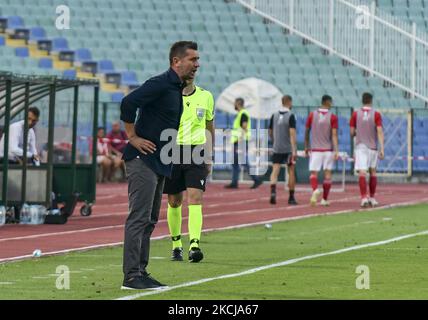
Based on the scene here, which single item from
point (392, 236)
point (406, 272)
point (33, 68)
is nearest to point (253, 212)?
point (392, 236)

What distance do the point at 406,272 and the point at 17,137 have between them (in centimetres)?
1084

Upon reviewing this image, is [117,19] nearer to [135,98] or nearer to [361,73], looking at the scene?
[361,73]

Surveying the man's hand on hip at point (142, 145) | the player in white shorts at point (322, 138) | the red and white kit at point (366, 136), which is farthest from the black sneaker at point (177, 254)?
the player in white shorts at point (322, 138)

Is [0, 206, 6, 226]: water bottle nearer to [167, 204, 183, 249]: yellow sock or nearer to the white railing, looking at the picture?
[167, 204, 183, 249]: yellow sock

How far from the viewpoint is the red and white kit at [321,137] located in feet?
100

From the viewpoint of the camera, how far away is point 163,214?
26.3 metres

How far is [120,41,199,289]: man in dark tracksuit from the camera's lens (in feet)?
43.7

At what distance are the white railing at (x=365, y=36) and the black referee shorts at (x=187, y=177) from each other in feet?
78.6

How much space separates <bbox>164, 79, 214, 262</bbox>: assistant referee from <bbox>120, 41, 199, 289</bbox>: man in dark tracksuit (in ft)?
Result: 11.3

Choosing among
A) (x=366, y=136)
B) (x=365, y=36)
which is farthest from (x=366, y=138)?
(x=365, y=36)

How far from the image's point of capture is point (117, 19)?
151 feet

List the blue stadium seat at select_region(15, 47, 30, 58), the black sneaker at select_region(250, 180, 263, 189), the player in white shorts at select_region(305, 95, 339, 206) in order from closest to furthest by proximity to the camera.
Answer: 1. the player in white shorts at select_region(305, 95, 339, 206)
2. the black sneaker at select_region(250, 180, 263, 189)
3. the blue stadium seat at select_region(15, 47, 30, 58)

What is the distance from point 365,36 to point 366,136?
494 inches

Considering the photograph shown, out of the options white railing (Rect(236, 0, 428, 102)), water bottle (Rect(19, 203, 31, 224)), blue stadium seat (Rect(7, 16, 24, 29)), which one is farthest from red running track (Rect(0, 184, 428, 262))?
blue stadium seat (Rect(7, 16, 24, 29))
